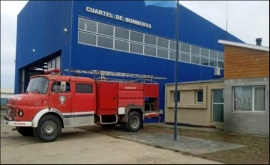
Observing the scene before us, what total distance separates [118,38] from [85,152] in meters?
13.3

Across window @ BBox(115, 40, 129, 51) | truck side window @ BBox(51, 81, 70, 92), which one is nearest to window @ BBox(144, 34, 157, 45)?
window @ BBox(115, 40, 129, 51)

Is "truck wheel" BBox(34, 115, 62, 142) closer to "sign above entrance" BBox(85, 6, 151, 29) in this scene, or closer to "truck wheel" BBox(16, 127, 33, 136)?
"truck wheel" BBox(16, 127, 33, 136)

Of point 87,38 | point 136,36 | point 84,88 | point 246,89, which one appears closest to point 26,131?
point 84,88

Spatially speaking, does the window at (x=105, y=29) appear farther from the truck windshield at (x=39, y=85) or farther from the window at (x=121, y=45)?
the truck windshield at (x=39, y=85)

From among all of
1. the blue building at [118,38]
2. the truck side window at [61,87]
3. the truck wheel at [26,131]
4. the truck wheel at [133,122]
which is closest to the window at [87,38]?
the blue building at [118,38]

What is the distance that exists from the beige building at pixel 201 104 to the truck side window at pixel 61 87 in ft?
29.2

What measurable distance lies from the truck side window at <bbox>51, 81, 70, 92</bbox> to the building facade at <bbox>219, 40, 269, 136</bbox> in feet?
27.2

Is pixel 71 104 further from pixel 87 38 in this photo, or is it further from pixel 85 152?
pixel 87 38

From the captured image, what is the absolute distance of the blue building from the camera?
20984mm

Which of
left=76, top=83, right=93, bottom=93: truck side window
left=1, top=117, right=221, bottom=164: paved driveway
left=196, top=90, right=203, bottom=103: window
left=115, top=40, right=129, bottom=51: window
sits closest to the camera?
left=1, top=117, right=221, bottom=164: paved driveway

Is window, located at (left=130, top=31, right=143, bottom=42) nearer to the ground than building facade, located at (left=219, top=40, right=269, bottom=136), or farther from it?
farther from it

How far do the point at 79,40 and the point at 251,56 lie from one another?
10512mm

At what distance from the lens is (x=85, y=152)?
417 inches

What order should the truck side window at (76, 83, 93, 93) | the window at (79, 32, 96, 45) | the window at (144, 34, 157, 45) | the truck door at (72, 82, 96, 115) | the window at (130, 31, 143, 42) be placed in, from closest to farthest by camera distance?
the truck door at (72, 82, 96, 115), the truck side window at (76, 83, 93, 93), the window at (79, 32, 96, 45), the window at (130, 31, 143, 42), the window at (144, 34, 157, 45)
